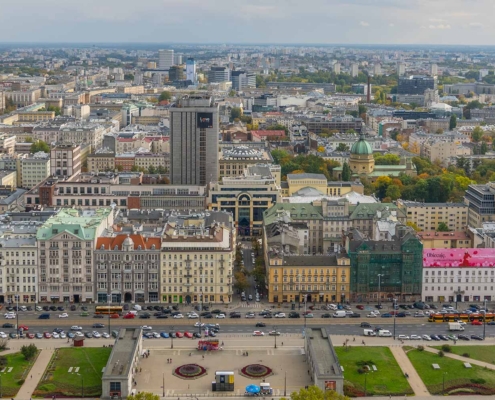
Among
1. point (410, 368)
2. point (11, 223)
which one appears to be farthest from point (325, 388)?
point (11, 223)

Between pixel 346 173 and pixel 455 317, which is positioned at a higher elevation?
pixel 346 173

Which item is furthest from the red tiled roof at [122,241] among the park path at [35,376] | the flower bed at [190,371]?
the flower bed at [190,371]

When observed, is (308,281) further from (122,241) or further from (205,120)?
(205,120)

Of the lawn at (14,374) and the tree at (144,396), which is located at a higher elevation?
the tree at (144,396)

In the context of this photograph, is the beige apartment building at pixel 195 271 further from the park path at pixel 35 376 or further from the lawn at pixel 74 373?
the park path at pixel 35 376

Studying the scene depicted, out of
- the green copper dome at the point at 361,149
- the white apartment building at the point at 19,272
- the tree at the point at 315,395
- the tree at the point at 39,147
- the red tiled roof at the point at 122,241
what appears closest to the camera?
the tree at the point at 315,395

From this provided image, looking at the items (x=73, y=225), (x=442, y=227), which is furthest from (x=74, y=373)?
(x=442, y=227)
